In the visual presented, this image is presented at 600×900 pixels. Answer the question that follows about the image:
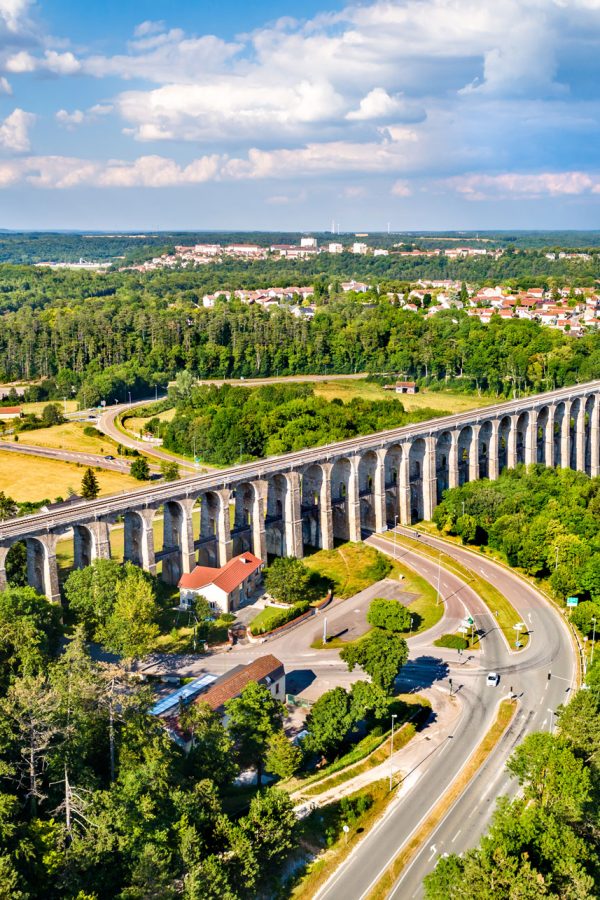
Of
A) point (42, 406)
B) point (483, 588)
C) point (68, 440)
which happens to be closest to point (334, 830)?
point (483, 588)

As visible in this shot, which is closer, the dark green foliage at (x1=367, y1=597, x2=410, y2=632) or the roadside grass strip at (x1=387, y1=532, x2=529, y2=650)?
the dark green foliage at (x1=367, y1=597, x2=410, y2=632)

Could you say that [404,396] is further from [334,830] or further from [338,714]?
[334,830]

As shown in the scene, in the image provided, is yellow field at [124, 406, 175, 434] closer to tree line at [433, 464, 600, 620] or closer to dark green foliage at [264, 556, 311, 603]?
tree line at [433, 464, 600, 620]

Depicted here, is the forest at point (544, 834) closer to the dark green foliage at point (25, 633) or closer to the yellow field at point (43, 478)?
the dark green foliage at point (25, 633)

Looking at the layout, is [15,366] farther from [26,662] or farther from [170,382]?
[26,662]

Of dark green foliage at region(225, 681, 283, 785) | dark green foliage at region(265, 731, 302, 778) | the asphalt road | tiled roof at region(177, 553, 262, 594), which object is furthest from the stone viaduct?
dark green foliage at region(265, 731, 302, 778)
